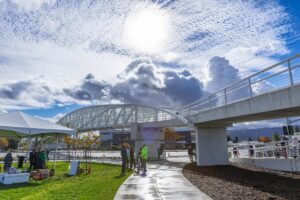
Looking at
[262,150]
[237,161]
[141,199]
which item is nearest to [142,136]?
[237,161]

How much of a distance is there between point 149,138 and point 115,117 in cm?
3629

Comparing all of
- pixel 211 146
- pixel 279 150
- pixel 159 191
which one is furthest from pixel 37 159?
pixel 279 150

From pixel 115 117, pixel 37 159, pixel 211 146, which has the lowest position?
pixel 37 159

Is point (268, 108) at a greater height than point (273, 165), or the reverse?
point (268, 108)

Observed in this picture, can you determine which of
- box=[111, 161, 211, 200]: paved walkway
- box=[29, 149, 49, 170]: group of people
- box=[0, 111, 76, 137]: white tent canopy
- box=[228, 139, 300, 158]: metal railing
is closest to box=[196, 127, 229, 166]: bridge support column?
box=[228, 139, 300, 158]: metal railing

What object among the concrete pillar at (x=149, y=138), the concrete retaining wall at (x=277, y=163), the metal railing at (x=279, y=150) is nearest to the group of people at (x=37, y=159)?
the concrete retaining wall at (x=277, y=163)

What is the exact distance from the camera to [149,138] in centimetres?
3366

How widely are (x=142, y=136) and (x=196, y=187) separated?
22558 mm

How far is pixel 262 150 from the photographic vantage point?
21562 mm

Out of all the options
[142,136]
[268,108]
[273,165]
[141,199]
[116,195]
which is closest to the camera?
[141,199]

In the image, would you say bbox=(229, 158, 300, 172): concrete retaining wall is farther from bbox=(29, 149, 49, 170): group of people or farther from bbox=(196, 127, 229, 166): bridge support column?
bbox=(29, 149, 49, 170): group of people

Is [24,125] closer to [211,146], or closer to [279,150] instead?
[211,146]

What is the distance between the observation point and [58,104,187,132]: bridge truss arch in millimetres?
33388

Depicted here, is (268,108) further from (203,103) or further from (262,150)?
(262,150)
